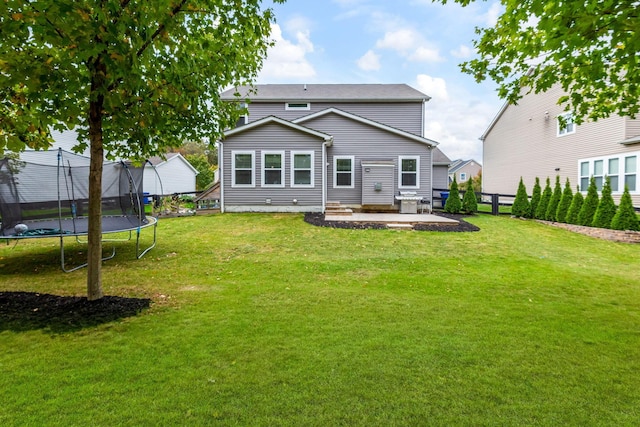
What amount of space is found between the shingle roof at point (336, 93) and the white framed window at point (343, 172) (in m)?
4.70

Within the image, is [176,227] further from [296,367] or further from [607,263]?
[607,263]

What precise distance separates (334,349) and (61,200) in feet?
23.6

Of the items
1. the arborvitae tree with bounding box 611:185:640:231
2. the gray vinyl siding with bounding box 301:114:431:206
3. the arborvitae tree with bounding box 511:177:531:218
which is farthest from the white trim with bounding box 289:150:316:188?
the arborvitae tree with bounding box 611:185:640:231

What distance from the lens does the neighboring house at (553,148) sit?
13273mm

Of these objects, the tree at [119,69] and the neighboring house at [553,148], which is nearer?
the tree at [119,69]

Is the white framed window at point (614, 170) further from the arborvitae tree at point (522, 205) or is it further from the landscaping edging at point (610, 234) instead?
the landscaping edging at point (610, 234)

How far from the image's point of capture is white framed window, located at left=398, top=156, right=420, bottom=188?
16.0 meters

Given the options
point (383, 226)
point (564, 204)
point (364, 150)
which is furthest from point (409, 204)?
point (564, 204)

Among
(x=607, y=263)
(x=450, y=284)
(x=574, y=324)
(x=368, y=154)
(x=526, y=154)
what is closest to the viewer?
(x=574, y=324)

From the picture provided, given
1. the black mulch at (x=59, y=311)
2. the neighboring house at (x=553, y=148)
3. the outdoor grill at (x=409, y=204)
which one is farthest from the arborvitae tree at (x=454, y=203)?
the black mulch at (x=59, y=311)

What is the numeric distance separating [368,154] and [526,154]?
407 inches

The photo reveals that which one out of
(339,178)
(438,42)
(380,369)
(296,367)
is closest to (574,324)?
(380,369)

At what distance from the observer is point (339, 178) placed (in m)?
16.1

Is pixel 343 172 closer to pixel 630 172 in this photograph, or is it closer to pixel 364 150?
pixel 364 150
